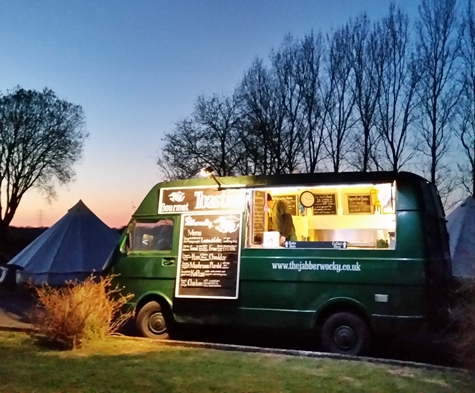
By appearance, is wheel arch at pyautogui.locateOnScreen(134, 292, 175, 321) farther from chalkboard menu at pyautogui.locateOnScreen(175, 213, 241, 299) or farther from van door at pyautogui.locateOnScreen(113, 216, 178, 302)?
chalkboard menu at pyautogui.locateOnScreen(175, 213, 241, 299)

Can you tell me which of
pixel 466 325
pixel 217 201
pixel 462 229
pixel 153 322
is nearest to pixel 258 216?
pixel 217 201

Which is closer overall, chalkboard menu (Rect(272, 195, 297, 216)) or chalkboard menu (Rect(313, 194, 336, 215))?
chalkboard menu (Rect(313, 194, 336, 215))

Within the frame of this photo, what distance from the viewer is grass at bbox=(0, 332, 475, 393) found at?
282 inches

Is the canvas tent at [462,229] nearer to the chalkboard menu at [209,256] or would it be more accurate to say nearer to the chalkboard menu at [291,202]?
the chalkboard menu at [291,202]

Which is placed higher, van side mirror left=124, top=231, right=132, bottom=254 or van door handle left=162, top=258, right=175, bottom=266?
van side mirror left=124, top=231, right=132, bottom=254

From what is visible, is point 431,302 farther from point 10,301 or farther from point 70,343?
point 10,301

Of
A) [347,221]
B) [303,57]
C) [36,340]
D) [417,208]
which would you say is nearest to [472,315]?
[417,208]

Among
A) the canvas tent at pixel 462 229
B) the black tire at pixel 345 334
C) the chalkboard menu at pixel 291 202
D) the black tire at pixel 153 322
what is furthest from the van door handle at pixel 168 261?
the canvas tent at pixel 462 229

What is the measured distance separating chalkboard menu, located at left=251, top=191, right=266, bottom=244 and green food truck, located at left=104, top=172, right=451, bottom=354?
0.02 meters

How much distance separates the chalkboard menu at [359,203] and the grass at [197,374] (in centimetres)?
379

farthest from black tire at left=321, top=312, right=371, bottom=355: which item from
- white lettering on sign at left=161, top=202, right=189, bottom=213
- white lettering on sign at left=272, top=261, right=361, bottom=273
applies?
white lettering on sign at left=161, top=202, right=189, bottom=213

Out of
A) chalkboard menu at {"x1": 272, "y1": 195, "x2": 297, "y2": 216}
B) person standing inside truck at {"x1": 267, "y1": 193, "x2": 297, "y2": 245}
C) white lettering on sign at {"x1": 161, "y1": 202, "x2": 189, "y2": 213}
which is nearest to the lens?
white lettering on sign at {"x1": 161, "y1": 202, "x2": 189, "y2": 213}

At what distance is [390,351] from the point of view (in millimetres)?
10539

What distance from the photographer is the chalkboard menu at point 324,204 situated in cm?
1198
